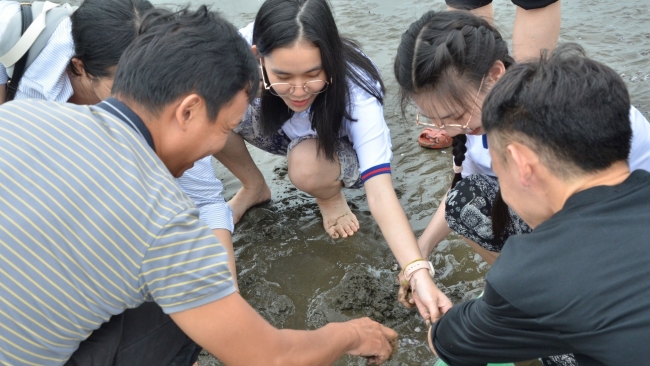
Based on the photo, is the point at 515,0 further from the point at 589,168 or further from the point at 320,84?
the point at 589,168

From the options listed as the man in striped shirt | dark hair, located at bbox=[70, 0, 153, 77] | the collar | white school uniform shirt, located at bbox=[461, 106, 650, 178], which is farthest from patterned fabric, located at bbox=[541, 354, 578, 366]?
dark hair, located at bbox=[70, 0, 153, 77]

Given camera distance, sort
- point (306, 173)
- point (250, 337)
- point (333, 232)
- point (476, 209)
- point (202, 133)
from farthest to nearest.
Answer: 1. point (333, 232)
2. point (306, 173)
3. point (476, 209)
4. point (202, 133)
5. point (250, 337)

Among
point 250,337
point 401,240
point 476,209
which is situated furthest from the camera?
point 401,240

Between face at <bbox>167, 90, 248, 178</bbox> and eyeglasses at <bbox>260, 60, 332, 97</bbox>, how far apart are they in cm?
78

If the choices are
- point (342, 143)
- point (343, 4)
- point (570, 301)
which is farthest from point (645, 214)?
point (343, 4)

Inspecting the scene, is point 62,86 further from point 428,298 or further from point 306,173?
point 428,298

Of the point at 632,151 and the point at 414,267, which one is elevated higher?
the point at 632,151

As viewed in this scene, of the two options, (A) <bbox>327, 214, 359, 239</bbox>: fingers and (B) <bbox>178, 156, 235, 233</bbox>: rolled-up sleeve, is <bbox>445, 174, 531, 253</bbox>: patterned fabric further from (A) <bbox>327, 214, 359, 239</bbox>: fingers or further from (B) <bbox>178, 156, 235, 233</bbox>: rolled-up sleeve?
(B) <bbox>178, 156, 235, 233</bbox>: rolled-up sleeve

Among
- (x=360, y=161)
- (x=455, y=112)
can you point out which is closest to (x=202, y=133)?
(x=455, y=112)

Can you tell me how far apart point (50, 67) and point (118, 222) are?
1444mm

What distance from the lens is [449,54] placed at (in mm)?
2148

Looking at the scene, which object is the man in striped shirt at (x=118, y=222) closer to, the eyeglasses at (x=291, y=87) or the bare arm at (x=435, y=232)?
the eyeglasses at (x=291, y=87)

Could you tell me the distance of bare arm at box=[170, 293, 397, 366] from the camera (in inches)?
61.3

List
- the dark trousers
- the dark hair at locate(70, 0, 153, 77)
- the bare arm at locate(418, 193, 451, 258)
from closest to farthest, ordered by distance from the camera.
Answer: the dark trousers < the dark hair at locate(70, 0, 153, 77) < the bare arm at locate(418, 193, 451, 258)
